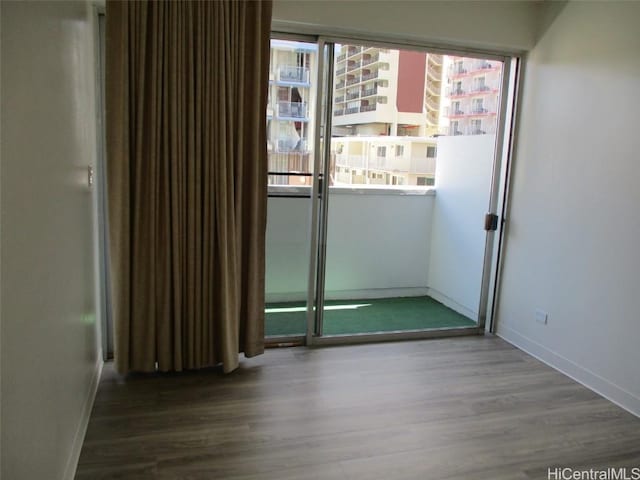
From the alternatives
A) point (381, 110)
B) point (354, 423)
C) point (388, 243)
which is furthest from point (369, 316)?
point (381, 110)

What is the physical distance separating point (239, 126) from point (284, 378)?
1598 mm

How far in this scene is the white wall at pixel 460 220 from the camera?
4.04 meters

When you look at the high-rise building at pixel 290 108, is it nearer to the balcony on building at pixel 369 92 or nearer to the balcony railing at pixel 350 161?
the balcony railing at pixel 350 161

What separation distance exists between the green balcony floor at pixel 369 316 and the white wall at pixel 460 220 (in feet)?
0.62

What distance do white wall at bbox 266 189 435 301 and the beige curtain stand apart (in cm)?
45

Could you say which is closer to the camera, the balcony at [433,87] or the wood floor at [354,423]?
the wood floor at [354,423]

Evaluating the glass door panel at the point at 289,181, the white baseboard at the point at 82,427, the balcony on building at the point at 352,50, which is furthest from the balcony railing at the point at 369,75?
the white baseboard at the point at 82,427

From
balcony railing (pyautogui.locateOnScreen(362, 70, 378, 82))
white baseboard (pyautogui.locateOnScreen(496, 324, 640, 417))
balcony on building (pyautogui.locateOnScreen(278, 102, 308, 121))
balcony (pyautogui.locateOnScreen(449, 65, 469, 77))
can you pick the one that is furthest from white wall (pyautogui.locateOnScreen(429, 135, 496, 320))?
balcony on building (pyautogui.locateOnScreen(278, 102, 308, 121))

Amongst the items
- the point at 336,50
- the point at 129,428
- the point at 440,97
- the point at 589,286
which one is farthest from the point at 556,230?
the point at 129,428

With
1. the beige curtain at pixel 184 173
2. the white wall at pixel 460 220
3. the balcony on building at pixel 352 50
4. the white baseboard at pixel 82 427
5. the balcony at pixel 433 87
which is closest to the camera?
the white baseboard at pixel 82 427

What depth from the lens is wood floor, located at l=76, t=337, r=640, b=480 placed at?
2.20 m

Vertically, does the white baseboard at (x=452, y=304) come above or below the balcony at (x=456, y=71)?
below

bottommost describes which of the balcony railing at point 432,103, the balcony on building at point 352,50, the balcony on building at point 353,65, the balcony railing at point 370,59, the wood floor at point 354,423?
the wood floor at point 354,423

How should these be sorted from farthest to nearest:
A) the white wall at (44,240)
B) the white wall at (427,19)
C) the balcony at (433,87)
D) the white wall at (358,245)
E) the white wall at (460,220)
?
the white wall at (460,220), the balcony at (433,87), the white wall at (358,245), the white wall at (427,19), the white wall at (44,240)
